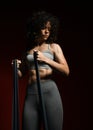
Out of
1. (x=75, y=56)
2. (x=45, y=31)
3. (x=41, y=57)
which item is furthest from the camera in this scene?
(x=75, y=56)

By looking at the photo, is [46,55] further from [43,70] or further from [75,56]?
[75,56]

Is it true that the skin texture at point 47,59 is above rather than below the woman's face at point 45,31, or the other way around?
below

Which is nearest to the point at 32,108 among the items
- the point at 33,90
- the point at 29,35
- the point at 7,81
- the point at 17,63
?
the point at 33,90

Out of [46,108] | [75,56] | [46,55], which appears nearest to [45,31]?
[46,55]

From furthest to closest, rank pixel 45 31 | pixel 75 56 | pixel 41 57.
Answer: pixel 75 56, pixel 45 31, pixel 41 57

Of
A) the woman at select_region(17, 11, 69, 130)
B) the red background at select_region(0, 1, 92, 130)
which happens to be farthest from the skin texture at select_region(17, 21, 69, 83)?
the red background at select_region(0, 1, 92, 130)

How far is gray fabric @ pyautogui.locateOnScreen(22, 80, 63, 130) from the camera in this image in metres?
2.02

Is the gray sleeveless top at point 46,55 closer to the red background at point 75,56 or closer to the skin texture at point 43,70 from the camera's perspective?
the skin texture at point 43,70

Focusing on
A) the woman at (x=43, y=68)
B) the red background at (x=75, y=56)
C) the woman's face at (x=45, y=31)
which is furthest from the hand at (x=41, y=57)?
the red background at (x=75, y=56)

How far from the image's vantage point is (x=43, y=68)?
206 centimetres

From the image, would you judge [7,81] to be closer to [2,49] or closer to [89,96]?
[2,49]

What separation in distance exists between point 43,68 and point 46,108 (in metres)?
0.22

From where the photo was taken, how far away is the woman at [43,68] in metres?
2.02

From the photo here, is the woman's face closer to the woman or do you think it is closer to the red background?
the woman
